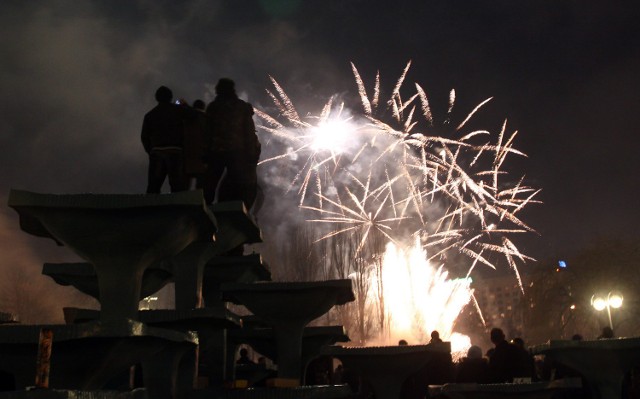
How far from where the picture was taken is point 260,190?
12.3 m

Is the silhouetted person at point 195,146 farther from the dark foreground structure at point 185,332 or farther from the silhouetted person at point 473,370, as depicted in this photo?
the silhouetted person at point 473,370

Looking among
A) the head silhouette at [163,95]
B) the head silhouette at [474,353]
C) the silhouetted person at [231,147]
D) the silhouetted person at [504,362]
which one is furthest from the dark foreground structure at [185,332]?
the head silhouette at [163,95]

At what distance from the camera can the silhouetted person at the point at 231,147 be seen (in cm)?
1007

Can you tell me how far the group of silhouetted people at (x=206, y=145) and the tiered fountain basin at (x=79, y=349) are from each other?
3.65 m

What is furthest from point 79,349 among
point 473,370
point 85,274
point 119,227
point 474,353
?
point 474,353

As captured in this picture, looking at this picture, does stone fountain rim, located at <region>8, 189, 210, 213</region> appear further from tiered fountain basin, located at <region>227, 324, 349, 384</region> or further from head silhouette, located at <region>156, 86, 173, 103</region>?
tiered fountain basin, located at <region>227, 324, 349, 384</region>

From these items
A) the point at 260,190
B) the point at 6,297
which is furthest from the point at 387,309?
the point at 260,190

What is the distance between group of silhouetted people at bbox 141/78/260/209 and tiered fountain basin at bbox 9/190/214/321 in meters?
2.55

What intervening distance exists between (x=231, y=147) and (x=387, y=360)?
3866 mm

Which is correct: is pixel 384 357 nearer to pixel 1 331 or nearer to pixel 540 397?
pixel 540 397

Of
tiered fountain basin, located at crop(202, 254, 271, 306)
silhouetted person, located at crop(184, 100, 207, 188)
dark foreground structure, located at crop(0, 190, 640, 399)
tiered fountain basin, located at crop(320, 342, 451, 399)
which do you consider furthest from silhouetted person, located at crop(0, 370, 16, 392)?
tiered fountain basin, located at crop(320, 342, 451, 399)

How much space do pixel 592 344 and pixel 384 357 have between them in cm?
296

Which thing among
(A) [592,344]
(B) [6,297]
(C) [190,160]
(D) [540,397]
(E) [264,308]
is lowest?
(D) [540,397]

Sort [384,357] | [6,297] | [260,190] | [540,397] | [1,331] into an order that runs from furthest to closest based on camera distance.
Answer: [6,297] → [260,190] → [384,357] → [540,397] → [1,331]
